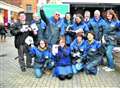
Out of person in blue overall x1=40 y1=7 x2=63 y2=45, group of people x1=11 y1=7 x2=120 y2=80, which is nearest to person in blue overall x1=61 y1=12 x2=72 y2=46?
group of people x1=11 y1=7 x2=120 y2=80

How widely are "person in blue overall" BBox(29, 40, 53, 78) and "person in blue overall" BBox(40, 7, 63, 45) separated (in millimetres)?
1109

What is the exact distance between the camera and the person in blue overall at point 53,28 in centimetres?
1323

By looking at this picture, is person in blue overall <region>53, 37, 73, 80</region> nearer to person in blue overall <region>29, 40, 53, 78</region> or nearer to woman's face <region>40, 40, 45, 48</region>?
person in blue overall <region>29, 40, 53, 78</region>

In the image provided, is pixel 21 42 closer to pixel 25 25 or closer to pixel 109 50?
pixel 25 25

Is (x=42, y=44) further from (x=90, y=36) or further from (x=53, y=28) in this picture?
(x=90, y=36)

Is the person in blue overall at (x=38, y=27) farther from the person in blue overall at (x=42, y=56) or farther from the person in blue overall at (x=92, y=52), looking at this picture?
the person in blue overall at (x=92, y=52)

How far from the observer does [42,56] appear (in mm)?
12195

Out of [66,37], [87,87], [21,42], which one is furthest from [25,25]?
[87,87]

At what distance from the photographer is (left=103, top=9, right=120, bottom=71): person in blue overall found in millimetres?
12945

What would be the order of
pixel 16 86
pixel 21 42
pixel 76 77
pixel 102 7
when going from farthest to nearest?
pixel 102 7 < pixel 21 42 < pixel 76 77 < pixel 16 86

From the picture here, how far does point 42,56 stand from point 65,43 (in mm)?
823

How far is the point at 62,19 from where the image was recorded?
44.3ft

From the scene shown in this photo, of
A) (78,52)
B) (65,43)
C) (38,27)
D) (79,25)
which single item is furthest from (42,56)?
(79,25)

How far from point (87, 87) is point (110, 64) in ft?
9.92
